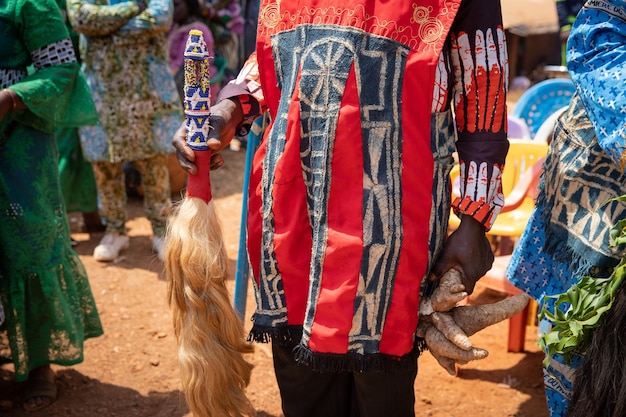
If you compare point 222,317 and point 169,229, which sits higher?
point 169,229

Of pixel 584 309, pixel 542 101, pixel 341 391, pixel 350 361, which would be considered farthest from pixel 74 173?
pixel 584 309

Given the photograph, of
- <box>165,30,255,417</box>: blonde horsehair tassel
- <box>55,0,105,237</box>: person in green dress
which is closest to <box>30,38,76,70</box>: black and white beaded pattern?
<box>165,30,255,417</box>: blonde horsehair tassel

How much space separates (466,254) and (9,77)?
2263mm

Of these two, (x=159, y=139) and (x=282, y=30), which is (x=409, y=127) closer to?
(x=282, y=30)

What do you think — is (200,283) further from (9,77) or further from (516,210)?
(516,210)

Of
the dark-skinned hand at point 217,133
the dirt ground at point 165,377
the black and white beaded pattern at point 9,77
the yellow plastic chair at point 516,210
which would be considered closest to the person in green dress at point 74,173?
the dirt ground at point 165,377

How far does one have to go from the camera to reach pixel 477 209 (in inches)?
72.0

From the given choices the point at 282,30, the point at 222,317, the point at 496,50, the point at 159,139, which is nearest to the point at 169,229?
the point at 222,317

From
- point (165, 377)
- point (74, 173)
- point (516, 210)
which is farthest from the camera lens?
point (74, 173)

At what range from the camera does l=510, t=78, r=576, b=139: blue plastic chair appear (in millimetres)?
4891

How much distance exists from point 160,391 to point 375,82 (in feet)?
7.76

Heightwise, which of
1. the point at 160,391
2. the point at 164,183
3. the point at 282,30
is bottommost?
the point at 160,391

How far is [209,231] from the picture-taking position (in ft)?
6.63

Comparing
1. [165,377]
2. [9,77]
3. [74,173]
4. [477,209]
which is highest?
[9,77]
